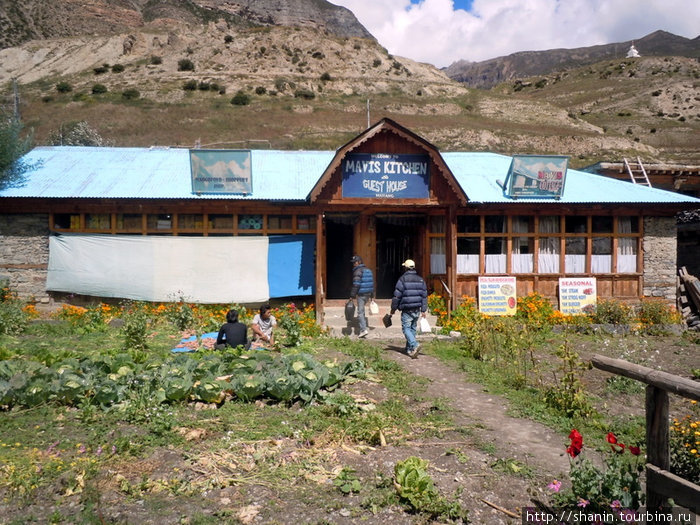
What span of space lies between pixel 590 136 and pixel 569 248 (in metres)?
47.5

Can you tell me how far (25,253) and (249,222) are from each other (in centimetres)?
663

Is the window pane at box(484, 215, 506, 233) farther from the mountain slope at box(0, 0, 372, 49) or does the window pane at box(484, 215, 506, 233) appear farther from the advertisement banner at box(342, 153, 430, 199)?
the mountain slope at box(0, 0, 372, 49)

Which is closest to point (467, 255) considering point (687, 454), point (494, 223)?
point (494, 223)

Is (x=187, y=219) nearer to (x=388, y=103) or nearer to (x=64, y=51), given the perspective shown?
(x=388, y=103)

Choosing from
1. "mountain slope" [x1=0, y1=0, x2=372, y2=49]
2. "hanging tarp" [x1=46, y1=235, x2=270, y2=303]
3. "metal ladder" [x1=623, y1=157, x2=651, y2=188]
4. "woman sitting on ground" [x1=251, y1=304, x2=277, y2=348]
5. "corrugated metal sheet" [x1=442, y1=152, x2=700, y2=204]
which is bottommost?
"woman sitting on ground" [x1=251, y1=304, x2=277, y2=348]

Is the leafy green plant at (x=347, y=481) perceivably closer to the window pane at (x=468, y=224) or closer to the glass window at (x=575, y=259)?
the window pane at (x=468, y=224)

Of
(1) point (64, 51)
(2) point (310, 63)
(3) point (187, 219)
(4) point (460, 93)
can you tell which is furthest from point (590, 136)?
(1) point (64, 51)

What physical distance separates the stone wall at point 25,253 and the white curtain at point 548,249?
49.6 ft

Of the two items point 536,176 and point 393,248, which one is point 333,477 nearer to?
point 536,176

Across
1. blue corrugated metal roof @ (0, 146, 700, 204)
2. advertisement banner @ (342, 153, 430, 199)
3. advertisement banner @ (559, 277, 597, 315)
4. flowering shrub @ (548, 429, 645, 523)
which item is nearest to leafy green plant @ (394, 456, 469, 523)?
flowering shrub @ (548, 429, 645, 523)

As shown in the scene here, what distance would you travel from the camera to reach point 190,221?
577 inches

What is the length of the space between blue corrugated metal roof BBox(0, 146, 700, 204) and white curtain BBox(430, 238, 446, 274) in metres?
1.83

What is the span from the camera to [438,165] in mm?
13617

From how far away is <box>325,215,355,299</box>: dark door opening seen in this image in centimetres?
1739
